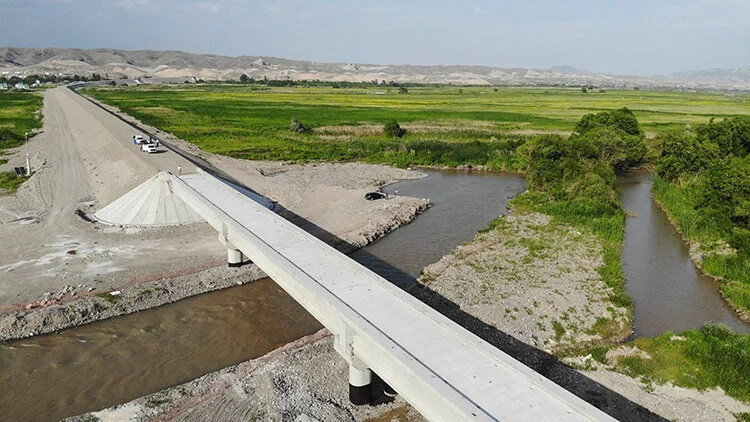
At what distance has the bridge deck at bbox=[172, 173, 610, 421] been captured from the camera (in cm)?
1001

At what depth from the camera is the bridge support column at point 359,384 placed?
43.7ft

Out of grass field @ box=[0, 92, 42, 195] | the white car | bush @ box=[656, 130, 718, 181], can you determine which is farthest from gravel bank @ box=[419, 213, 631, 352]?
grass field @ box=[0, 92, 42, 195]

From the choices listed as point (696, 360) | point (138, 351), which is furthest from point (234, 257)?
point (696, 360)

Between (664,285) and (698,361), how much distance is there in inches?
352

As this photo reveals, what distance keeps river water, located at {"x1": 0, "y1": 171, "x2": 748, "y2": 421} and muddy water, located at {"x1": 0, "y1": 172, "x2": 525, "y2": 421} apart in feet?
0.11

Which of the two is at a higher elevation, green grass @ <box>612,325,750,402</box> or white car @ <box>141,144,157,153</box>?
white car @ <box>141,144,157,153</box>

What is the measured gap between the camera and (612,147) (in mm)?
48562

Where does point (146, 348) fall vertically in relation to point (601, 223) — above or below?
below

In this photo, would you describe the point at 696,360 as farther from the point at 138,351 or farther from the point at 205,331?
the point at 138,351

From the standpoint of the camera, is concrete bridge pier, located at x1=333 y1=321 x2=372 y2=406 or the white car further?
the white car

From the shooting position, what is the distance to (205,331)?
1856 centimetres

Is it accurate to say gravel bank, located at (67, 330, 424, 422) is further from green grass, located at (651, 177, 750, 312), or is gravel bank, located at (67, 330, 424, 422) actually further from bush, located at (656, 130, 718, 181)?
bush, located at (656, 130, 718, 181)

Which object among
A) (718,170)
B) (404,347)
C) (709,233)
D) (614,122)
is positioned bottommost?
(709,233)

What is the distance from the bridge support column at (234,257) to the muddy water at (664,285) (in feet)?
54.7
